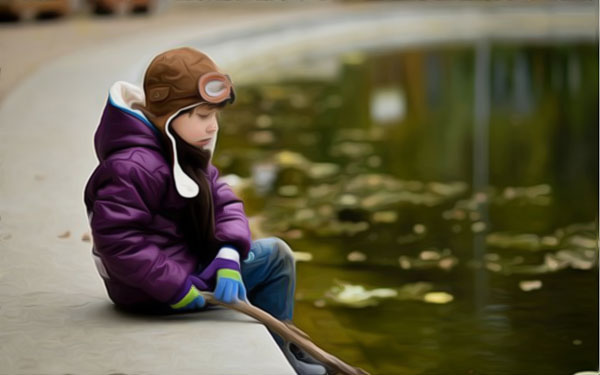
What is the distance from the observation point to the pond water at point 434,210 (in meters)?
3.97

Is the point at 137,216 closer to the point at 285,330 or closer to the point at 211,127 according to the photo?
the point at 211,127

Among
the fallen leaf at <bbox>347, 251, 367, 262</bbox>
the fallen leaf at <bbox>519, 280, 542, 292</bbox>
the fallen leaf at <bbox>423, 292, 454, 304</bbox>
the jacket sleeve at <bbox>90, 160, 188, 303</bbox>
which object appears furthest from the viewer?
the fallen leaf at <bbox>347, 251, 367, 262</bbox>

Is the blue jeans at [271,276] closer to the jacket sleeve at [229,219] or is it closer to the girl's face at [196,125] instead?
the jacket sleeve at [229,219]

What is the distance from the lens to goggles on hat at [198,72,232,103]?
3.06 meters

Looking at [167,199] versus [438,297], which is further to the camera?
[438,297]

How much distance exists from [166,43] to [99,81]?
9.45 feet

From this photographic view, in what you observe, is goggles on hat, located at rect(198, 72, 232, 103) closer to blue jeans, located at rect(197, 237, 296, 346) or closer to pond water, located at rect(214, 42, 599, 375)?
→ blue jeans, located at rect(197, 237, 296, 346)

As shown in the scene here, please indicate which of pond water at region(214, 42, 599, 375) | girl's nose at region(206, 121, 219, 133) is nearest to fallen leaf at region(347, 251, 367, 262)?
pond water at region(214, 42, 599, 375)

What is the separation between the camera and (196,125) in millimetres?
3139

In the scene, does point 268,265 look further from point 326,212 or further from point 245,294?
point 326,212

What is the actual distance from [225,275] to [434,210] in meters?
2.79

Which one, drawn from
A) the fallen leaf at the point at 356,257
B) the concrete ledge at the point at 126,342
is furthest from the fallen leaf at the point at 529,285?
the concrete ledge at the point at 126,342

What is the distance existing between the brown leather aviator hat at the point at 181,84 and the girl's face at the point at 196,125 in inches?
1.3

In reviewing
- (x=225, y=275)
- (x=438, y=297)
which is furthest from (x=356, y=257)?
(x=225, y=275)
